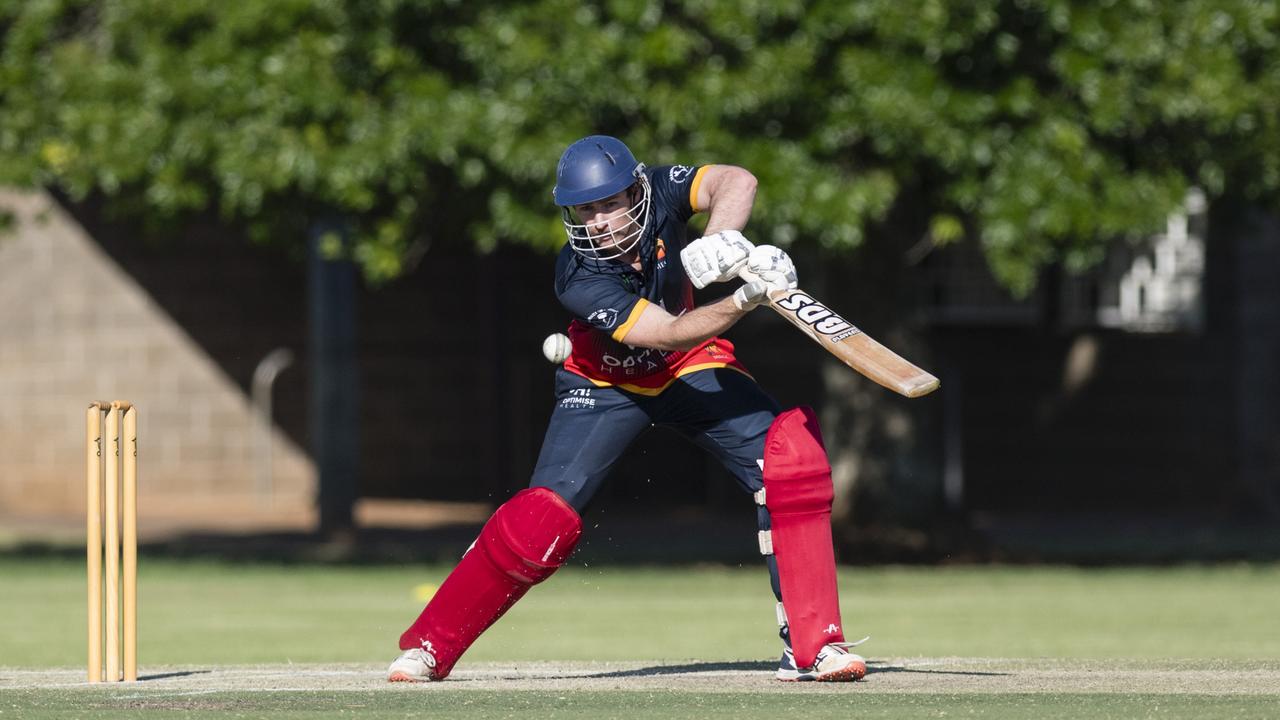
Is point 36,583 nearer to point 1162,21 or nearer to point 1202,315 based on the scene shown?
point 1162,21

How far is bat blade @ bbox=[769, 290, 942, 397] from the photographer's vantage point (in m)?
7.05

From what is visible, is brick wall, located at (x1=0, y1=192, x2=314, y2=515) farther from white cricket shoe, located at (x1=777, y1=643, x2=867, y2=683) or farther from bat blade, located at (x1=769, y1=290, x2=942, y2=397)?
bat blade, located at (x1=769, y1=290, x2=942, y2=397)

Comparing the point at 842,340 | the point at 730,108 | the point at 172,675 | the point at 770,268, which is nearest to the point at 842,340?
the point at 842,340

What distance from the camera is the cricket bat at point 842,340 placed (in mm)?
7047

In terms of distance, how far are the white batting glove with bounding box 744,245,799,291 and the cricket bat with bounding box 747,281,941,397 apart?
0.16ft

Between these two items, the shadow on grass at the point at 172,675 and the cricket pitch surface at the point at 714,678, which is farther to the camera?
the shadow on grass at the point at 172,675

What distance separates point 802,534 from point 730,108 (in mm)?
7716

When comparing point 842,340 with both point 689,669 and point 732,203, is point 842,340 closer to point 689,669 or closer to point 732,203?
point 732,203

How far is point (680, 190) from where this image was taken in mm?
7676

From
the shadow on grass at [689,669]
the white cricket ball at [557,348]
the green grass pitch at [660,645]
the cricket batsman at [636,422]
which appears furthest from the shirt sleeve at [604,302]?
the shadow on grass at [689,669]

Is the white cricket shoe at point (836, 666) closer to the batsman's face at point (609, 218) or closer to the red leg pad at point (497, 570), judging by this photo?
the red leg pad at point (497, 570)

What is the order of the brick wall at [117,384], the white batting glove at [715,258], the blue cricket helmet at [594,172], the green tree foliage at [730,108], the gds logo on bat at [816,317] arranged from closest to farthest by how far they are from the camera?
the white batting glove at [715,258] < the gds logo on bat at [816,317] < the blue cricket helmet at [594,172] < the green tree foliage at [730,108] < the brick wall at [117,384]

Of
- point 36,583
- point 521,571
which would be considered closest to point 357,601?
point 36,583

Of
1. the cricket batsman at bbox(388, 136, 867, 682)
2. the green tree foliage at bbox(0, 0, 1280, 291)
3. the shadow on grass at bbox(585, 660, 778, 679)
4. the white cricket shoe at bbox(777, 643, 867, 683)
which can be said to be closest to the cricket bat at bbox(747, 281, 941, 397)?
the cricket batsman at bbox(388, 136, 867, 682)
